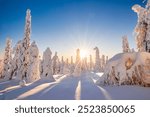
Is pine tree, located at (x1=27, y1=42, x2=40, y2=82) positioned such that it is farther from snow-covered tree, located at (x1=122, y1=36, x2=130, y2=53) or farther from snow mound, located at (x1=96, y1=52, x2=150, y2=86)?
snow-covered tree, located at (x1=122, y1=36, x2=130, y2=53)

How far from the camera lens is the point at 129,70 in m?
11.2

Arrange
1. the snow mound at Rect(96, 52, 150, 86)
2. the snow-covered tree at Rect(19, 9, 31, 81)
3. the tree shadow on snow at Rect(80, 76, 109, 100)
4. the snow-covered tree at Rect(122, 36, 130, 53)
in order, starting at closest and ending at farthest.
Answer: the tree shadow on snow at Rect(80, 76, 109, 100)
the snow mound at Rect(96, 52, 150, 86)
the snow-covered tree at Rect(19, 9, 31, 81)
the snow-covered tree at Rect(122, 36, 130, 53)

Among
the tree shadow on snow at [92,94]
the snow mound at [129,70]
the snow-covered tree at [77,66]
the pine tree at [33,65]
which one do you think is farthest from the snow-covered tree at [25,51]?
the tree shadow on snow at [92,94]

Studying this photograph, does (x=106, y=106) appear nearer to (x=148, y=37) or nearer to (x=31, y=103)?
(x=31, y=103)

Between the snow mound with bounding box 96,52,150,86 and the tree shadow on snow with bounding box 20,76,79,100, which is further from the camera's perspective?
the snow mound with bounding box 96,52,150,86

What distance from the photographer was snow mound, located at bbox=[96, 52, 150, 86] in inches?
423

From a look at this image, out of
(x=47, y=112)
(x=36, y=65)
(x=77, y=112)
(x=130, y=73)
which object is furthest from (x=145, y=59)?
(x=36, y=65)

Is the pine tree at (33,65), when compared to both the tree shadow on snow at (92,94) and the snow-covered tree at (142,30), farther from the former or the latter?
the tree shadow on snow at (92,94)

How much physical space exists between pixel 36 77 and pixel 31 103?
2278cm

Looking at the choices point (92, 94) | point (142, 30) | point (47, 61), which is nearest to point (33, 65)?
point (47, 61)

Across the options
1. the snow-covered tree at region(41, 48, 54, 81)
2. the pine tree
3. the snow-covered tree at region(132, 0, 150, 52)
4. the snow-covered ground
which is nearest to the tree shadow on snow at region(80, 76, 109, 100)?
the snow-covered ground

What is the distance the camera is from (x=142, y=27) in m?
17.3

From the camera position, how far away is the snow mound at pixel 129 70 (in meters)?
10.7

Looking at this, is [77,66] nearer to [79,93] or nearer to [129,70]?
[129,70]
